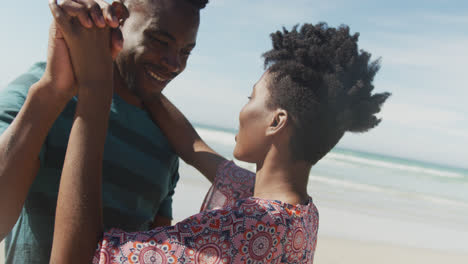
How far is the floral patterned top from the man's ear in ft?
1.16

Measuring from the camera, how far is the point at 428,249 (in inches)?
305

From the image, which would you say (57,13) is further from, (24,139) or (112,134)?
(112,134)

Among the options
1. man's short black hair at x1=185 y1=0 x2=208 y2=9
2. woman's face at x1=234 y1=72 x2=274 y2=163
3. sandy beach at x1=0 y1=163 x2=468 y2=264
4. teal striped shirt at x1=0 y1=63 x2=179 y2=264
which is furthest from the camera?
sandy beach at x1=0 y1=163 x2=468 y2=264

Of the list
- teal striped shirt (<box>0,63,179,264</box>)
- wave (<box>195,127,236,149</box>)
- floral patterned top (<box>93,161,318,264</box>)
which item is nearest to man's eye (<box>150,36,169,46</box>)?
teal striped shirt (<box>0,63,179,264</box>)

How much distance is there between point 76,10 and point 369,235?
769cm

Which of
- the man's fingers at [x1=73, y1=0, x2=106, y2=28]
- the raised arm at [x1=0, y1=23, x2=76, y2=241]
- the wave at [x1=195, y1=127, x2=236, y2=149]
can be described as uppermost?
the wave at [x1=195, y1=127, x2=236, y2=149]

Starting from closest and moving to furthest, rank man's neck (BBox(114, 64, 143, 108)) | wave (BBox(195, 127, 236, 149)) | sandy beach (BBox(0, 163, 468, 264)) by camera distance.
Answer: man's neck (BBox(114, 64, 143, 108)), sandy beach (BBox(0, 163, 468, 264)), wave (BBox(195, 127, 236, 149))

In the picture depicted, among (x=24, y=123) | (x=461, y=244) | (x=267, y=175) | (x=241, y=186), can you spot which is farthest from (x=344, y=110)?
(x=461, y=244)

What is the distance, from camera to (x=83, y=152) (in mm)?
1271

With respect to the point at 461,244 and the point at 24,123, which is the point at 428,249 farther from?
the point at 24,123

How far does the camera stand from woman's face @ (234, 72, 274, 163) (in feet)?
6.04

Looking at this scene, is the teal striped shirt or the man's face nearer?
the teal striped shirt

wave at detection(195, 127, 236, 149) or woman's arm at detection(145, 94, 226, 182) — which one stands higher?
wave at detection(195, 127, 236, 149)

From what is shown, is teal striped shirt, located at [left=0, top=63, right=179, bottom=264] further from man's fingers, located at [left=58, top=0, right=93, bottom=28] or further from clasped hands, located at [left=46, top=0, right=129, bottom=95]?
man's fingers, located at [left=58, top=0, right=93, bottom=28]
